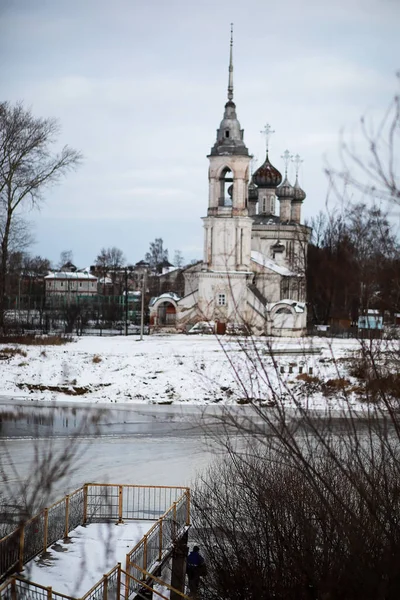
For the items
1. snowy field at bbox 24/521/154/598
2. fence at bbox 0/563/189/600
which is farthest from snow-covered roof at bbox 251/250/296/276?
fence at bbox 0/563/189/600

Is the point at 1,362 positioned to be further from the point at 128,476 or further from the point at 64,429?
the point at 128,476

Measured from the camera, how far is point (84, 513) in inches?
575

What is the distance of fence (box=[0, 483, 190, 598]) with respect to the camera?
11.7 m

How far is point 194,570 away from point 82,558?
162 centimetres

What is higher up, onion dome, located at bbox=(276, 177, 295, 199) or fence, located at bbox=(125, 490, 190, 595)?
onion dome, located at bbox=(276, 177, 295, 199)

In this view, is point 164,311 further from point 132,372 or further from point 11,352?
point 132,372

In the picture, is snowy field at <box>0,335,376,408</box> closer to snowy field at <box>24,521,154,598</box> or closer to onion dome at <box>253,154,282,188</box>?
snowy field at <box>24,521,154,598</box>

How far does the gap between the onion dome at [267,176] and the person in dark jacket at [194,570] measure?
56395 mm

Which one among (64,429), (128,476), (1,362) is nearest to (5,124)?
(1,362)

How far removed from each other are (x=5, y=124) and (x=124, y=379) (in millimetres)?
13784

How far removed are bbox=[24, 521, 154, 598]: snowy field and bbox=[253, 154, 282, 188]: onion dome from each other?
53.7m

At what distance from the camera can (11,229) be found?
136ft

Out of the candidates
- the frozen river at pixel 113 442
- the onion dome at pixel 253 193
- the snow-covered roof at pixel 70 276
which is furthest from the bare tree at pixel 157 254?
the frozen river at pixel 113 442

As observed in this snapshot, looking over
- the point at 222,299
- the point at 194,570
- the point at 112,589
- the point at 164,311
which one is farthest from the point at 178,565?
the point at 164,311
